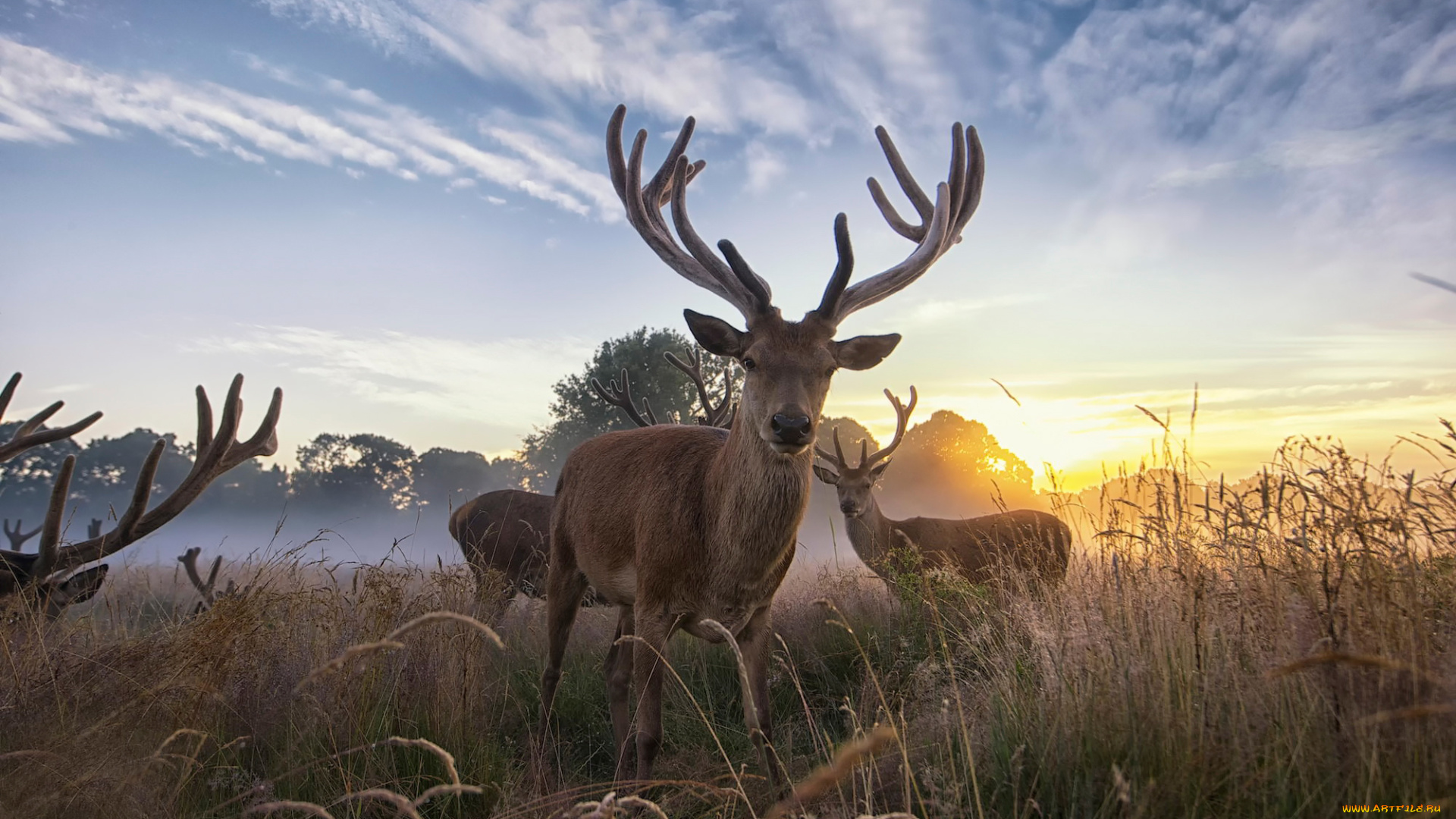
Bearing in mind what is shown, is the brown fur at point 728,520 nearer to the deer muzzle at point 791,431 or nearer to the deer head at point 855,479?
the deer muzzle at point 791,431

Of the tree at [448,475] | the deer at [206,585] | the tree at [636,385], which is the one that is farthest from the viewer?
the tree at [448,475]

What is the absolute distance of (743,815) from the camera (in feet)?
12.1

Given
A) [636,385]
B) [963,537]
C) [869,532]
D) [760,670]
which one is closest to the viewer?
[760,670]

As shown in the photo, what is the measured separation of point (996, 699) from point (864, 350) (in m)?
1.95

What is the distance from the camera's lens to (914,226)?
6004 mm

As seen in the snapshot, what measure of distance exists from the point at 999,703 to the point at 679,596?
1749 millimetres

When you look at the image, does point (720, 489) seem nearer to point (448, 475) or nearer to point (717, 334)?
point (717, 334)

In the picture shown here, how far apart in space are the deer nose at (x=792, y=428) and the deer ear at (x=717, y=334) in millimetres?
727

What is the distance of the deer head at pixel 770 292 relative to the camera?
4125 mm

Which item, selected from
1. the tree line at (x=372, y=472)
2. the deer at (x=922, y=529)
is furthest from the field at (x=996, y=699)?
the tree line at (x=372, y=472)

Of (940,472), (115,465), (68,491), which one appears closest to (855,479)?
(68,491)

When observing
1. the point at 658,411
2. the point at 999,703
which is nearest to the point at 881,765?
the point at 999,703

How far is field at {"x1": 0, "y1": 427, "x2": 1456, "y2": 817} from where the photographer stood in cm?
242

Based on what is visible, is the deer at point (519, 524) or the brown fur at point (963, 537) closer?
the deer at point (519, 524)
